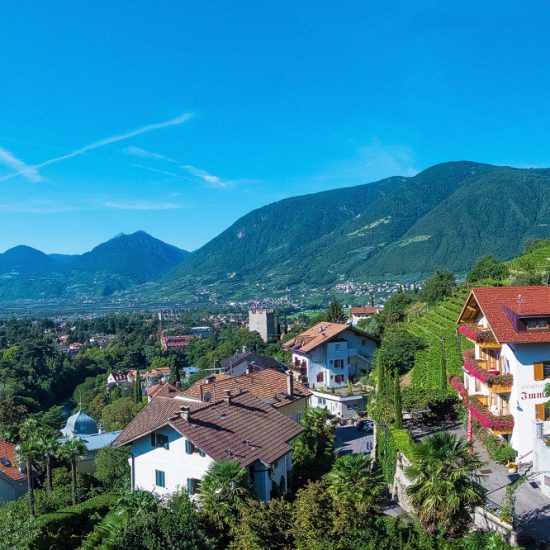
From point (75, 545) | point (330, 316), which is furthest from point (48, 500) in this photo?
point (330, 316)

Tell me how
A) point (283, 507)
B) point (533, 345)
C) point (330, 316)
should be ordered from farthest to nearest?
point (330, 316) → point (533, 345) → point (283, 507)

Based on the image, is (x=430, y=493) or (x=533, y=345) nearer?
(x=430, y=493)

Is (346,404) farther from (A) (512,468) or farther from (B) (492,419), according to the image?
(A) (512,468)

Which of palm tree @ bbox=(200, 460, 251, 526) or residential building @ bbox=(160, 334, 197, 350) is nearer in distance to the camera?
palm tree @ bbox=(200, 460, 251, 526)

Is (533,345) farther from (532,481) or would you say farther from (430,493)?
(430,493)

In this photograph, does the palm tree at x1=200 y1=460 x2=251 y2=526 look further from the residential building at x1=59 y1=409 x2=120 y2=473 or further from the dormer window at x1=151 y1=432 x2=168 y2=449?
the residential building at x1=59 y1=409 x2=120 y2=473

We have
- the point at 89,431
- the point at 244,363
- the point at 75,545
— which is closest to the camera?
the point at 75,545

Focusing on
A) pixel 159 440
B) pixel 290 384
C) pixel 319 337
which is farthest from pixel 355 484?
pixel 319 337

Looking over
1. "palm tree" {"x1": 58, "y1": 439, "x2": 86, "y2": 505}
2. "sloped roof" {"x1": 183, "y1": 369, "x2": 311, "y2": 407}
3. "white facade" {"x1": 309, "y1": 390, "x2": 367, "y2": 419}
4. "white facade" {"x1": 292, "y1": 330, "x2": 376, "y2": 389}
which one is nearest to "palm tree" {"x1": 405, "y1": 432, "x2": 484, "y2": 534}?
"sloped roof" {"x1": 183, "y1": 369, "x2": 311, "y2": 407}
